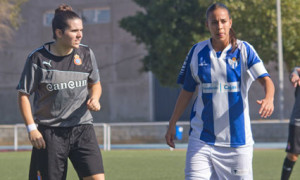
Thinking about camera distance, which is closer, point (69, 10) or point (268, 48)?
point (69, 10)

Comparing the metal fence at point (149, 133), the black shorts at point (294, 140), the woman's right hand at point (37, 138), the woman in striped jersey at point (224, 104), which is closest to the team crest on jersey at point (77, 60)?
the woman's right hand at point (37, 138)

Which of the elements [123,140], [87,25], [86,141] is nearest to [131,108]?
[87,25]

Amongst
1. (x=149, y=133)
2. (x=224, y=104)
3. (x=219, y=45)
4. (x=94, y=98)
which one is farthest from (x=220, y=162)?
(x=149, y=133)

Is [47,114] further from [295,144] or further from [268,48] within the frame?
[268,48]

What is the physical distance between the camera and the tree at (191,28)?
80.1ft

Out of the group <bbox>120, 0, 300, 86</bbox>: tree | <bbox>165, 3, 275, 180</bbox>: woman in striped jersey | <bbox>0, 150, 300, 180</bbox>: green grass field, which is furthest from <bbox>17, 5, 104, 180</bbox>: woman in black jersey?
<bbox>120, 0, 300, 86</bbox>: tree

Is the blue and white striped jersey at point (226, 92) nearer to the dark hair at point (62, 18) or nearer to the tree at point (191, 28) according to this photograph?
the dark hair at point (62, 18)

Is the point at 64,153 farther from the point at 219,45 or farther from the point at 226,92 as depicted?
the point at 219,45

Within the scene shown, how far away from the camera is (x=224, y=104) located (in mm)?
5070

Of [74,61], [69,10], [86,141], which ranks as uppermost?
[69,10]

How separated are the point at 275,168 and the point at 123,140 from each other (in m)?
8.52

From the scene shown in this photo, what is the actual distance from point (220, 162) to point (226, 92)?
23.6 inches

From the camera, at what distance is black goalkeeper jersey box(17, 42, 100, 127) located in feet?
18.2

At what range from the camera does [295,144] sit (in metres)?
8.96
